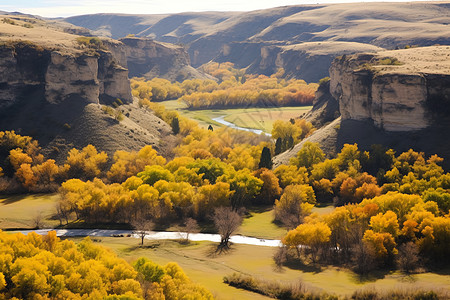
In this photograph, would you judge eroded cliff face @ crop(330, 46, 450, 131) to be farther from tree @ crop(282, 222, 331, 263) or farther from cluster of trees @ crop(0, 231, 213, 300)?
cluster of trees @ crop(0, 231, 213, 300)

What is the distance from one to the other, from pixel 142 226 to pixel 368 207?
38.5 metres

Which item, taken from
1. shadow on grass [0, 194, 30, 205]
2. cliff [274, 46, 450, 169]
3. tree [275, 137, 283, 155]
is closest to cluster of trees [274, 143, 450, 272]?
cliff [274, 46, 450, 169]

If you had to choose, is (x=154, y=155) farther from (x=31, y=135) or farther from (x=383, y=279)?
(x=383, y=279)

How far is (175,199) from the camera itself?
94.7 m

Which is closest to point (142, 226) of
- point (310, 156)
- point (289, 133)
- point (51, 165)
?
point (51, 165)

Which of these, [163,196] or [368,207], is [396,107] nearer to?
[368,207]

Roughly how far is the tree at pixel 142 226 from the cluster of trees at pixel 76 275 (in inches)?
919

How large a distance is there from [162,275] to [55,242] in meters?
14.7

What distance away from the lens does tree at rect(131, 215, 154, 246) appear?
275 ft

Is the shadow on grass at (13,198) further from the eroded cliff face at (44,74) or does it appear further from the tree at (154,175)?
the eroded cliff face at (44,74)

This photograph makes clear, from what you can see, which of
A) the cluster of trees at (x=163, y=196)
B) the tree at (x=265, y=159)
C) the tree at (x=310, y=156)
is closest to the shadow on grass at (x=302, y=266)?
the cluster of trees at (x=163, y=196)

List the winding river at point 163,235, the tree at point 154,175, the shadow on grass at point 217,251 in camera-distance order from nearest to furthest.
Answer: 1. the shadow on grass at point 217,251
2. the winding river at point 163,235
3. the tree at point 154,175

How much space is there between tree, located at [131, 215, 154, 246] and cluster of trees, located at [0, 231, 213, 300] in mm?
23355

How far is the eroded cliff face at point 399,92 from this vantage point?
4195 inches
